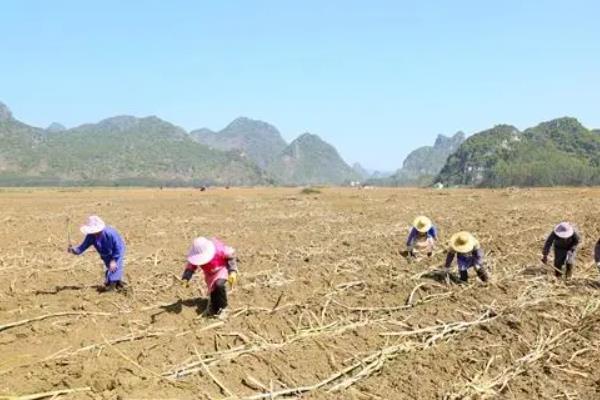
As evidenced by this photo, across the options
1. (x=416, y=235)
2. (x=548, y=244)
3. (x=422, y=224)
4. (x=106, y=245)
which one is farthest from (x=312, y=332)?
(x=416, y=235)

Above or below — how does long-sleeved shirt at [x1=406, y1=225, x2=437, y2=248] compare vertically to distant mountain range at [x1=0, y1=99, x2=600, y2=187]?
below

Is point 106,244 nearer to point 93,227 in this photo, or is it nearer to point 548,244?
point 93,227

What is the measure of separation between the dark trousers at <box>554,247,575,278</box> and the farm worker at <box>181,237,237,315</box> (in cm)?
504

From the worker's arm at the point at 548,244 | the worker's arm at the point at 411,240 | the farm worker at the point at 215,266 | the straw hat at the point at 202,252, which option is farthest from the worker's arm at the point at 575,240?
the straw hat at the point at 202,252

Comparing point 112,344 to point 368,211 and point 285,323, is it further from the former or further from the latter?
point 368,211

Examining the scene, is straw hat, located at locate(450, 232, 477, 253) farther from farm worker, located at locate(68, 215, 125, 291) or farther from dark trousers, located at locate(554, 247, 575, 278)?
farm worker, located at locate(68, 215, 125, 291)

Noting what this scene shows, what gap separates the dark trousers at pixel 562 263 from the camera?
9.31m

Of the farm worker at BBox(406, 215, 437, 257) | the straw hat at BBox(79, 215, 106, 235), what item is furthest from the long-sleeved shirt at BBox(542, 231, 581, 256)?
the straw hat at BBox(79, 215, 106, 235)

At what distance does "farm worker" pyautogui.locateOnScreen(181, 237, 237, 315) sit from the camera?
6840mm

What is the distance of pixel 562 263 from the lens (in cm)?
959

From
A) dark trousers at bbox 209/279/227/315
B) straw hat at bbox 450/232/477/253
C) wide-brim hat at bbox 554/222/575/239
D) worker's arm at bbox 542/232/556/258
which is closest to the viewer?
dark trousers at bbox 209/279/227/315

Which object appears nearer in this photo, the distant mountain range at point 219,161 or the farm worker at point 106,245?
the farm worker at point 106,245

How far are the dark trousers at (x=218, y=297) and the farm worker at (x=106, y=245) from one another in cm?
174

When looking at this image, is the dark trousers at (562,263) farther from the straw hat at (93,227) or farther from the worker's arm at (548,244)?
the straw hat at (93,227)
